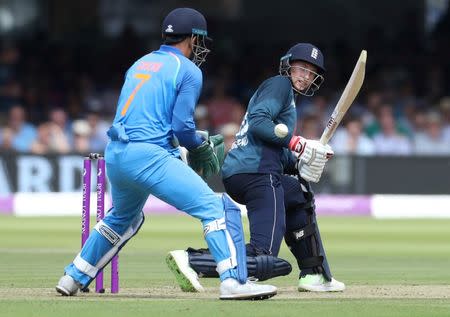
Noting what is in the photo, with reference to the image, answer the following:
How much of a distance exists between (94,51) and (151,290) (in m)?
12.6

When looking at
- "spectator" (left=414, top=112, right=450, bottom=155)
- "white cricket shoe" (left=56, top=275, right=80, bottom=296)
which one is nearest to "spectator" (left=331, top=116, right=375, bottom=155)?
"spectator" (left=414, top=112, right=450, bottom=155)

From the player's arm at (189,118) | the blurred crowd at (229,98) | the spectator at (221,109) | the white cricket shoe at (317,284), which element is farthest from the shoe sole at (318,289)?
the spectator at (221,109)

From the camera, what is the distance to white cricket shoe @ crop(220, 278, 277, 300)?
6.77 meters

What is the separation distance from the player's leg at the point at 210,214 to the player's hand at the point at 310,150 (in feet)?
2.52

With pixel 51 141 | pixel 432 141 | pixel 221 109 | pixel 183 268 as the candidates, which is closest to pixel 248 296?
pixel 183 268

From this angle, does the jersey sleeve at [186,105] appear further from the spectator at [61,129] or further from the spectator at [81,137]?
the spectator at [61,129]

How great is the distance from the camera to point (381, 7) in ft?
68.9

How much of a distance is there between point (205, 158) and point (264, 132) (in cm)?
37

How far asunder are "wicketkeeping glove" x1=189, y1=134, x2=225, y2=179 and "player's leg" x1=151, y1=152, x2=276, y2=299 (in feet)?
0.96

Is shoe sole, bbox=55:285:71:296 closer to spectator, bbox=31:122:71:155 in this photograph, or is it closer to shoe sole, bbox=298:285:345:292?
shoe sole, bbox=298:285:345:292

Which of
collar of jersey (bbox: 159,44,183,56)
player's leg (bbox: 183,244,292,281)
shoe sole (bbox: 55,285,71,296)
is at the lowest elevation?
shoe sole (bbox: 55,285,71,296)

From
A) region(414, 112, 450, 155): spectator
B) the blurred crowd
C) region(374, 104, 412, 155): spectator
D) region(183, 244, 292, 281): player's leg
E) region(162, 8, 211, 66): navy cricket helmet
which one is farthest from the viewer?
region(414, 112, 450, 155): spectator

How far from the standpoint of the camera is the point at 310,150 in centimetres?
739

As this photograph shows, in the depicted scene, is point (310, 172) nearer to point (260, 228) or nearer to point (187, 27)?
point (260, 228)
